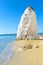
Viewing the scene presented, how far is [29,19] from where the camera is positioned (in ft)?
103

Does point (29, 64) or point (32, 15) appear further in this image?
point (32, 15)

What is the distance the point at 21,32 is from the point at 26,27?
4.26ft

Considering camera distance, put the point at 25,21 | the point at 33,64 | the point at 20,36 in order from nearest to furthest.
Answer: the point at 33,64
the point at 20,36
the point at 25,21

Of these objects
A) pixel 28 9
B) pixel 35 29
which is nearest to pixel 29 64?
pixel 35 29

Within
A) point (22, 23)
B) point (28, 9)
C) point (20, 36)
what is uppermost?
point (28, 9)

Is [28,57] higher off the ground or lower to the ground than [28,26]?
lower

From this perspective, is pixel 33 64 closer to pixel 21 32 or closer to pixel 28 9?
pixel 21 32

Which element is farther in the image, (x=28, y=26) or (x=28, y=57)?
(x=28, y=26)

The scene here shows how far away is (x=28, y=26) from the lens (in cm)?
2994

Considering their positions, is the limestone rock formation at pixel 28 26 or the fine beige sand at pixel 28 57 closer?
the fine beige sand at pixel 28 57

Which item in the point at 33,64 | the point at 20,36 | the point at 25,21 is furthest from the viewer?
the point at 25,21

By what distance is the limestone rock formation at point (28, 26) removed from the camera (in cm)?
2926

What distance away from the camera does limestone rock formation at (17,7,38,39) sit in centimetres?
2926

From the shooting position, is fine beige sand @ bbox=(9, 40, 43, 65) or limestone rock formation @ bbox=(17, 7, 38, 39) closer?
fine beige sand @ bbox=(9, 40, 43, 65)
